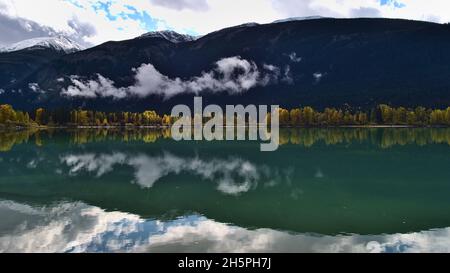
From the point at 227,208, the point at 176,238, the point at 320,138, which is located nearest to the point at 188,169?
the point at 227,208

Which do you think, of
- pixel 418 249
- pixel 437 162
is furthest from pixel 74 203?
pixel 437 162

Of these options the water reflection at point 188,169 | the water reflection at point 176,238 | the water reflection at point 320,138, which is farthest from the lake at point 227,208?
the water reflection at point 320,138

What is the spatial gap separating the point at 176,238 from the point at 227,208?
8.00 m

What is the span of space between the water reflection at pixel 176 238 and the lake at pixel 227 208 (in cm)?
6

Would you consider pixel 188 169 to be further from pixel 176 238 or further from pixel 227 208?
pixel 176 238

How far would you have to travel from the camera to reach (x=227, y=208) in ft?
101

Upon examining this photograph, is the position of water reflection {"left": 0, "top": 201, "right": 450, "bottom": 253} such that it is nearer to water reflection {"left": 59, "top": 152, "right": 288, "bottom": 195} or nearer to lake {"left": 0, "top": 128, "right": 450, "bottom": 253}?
lake {"left": 0, "top": 128, "right": 450, "bottom": 253}

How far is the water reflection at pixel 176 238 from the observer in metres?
21.8

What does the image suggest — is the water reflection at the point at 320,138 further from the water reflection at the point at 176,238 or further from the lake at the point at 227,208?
the water reflection at the point at 176,238
